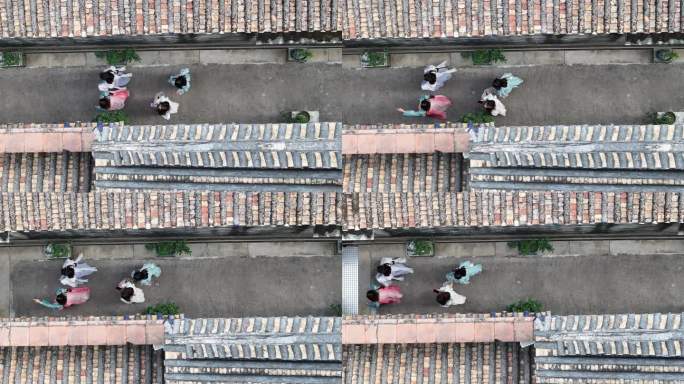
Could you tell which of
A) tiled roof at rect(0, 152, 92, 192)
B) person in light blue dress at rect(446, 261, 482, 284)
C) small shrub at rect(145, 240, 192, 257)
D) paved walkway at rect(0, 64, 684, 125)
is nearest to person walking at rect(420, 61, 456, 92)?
paved walkway at rect(0, 64, 684, 125)

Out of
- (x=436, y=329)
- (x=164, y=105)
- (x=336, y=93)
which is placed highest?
(x=336, y=93)

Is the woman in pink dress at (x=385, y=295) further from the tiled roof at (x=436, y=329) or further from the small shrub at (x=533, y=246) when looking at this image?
the small shrub at (x=533, y=246)

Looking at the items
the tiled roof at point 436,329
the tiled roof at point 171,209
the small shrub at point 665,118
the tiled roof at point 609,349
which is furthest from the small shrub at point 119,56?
the small shrub at point 665,118

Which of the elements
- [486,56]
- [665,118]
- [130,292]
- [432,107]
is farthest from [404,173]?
[130,292]

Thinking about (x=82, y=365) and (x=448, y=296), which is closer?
(x=82, y=365)

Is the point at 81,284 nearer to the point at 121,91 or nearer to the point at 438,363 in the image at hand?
the point at 121,91

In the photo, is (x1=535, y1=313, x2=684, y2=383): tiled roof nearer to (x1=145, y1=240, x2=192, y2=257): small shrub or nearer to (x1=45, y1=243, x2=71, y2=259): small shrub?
(x1=145, y1=240, x2=192, y2=257): small shrub

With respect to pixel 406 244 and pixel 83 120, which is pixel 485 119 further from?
pixel 83 120
